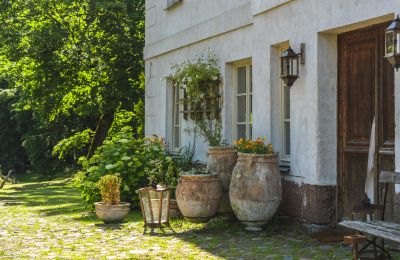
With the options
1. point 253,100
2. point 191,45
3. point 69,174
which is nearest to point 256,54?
point 253,100

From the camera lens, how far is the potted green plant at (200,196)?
845 centimetres

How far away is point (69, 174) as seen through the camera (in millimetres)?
29953

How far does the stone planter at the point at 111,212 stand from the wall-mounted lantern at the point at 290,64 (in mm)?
3214

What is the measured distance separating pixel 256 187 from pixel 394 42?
2705 mm

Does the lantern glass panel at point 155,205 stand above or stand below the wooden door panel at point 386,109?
below

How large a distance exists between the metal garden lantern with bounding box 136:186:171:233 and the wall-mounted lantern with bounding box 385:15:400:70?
154 inches

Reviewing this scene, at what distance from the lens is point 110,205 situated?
370 inches

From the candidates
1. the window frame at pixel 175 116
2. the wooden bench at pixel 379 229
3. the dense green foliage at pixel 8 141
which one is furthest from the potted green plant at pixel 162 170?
the dense green foliage at pixel 8 141

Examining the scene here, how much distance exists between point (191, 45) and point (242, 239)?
4.78 m

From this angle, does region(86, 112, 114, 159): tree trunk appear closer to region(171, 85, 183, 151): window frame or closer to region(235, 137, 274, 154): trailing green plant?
region(171, 85, 183, 151): window frame

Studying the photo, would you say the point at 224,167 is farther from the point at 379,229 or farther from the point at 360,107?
the point at 379,229

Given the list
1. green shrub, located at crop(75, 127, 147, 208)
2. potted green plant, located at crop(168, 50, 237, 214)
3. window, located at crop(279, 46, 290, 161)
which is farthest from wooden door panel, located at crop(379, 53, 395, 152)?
green shrub, located at crop(75, 127, 147, 208)

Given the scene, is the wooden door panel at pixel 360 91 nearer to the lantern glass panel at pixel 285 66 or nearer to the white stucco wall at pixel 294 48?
the white stucco wall at pixel 294 48

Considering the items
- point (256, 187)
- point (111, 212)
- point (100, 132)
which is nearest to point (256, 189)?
point (256, 187)
